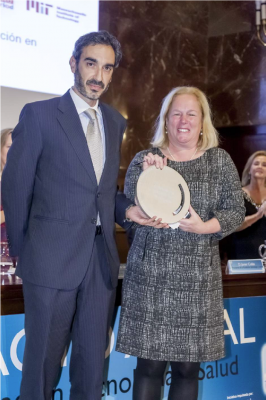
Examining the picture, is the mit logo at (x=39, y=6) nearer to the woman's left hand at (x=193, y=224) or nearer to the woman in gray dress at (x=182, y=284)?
the woman in gray dress at (x=182, y=284)

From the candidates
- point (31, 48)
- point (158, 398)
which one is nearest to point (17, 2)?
point (31, 48)

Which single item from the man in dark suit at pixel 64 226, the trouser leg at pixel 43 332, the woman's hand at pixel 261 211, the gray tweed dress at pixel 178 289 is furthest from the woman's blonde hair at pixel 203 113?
the woman's hand at pixel 261 211

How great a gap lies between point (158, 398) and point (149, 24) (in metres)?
3.68

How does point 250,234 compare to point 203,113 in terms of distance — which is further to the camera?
point 250,234

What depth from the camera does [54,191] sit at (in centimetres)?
176

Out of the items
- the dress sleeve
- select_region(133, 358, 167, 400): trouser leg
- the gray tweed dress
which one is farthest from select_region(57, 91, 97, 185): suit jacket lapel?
select_region(133, 358, 167, 400): trouser leg

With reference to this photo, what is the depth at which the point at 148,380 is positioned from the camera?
79.8 inches

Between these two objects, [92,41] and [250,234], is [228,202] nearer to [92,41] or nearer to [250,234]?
[92,41]

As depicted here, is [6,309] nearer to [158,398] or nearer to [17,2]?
[158,398]

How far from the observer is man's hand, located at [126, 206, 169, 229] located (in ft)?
6.34

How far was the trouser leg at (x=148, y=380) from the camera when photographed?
202 cm

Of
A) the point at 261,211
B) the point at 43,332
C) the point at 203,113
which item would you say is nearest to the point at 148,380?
the point at 43,332

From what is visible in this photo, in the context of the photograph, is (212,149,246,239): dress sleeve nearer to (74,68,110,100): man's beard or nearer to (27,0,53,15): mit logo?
(74,68,110,100): man's beard

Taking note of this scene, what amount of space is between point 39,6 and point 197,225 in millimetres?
2603
